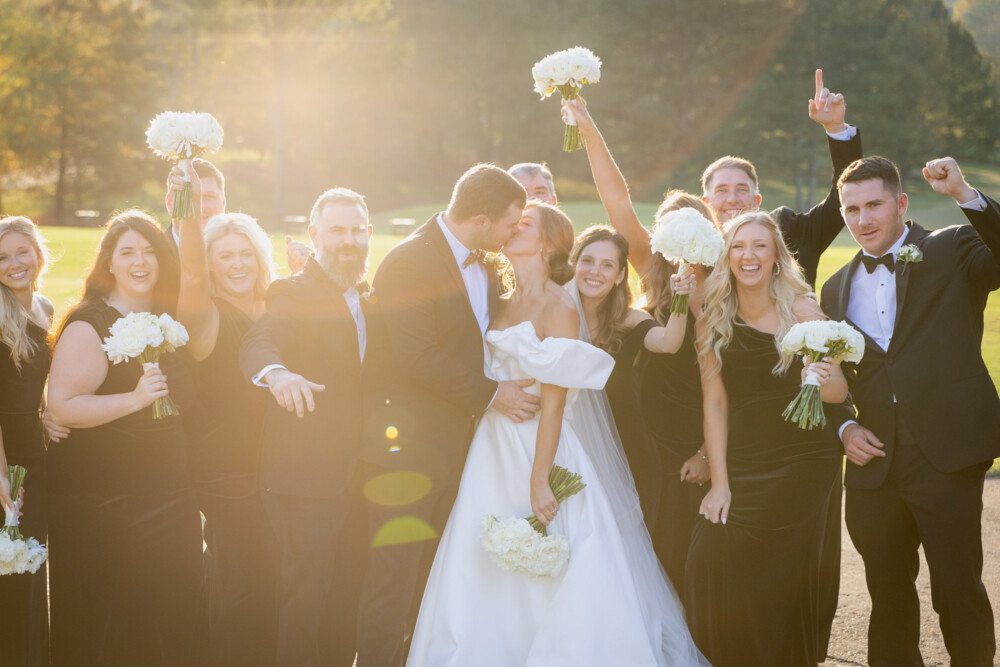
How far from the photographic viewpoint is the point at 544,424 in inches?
198

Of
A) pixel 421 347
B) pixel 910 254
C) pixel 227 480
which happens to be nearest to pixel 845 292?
pixel 910 254

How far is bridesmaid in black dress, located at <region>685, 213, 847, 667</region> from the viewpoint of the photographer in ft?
16.7

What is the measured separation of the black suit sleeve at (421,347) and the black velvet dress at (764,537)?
147cm

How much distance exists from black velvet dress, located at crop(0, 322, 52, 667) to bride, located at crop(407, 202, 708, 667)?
6.62ft

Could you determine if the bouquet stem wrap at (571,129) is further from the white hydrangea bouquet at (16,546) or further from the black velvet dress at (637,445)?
the white hydrangea bouquet at (16,546)

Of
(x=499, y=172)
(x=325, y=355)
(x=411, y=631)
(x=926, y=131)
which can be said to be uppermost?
(x=926, y=131)

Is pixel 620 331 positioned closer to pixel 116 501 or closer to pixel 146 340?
pixel 146 340

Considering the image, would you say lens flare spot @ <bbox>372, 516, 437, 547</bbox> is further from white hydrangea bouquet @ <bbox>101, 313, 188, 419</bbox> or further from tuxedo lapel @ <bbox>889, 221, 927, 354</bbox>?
tuxedo lapel @ <bbox>889, 221, 927, 354</bbox>

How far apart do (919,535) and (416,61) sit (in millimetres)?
55569

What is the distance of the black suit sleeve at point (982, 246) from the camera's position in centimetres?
480

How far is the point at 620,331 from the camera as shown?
18.1 ft

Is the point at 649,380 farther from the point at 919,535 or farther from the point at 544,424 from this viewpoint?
the point at 919,535

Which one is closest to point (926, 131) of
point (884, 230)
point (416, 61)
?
point (416, 61)

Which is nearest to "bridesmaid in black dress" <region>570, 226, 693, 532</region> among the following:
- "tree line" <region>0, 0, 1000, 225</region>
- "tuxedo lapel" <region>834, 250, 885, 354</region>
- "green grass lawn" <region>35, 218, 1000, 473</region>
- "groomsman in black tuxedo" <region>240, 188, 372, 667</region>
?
"tuxedo lapel" <region>834, 250, 885, 354</region>
